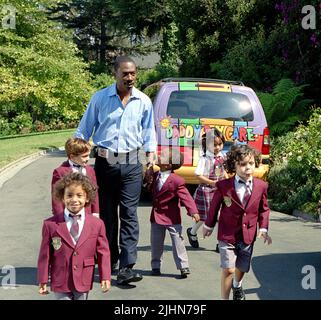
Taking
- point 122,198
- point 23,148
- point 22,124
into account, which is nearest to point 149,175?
point 122,198

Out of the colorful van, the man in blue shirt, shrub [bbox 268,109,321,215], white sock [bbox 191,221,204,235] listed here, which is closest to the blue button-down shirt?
the man in blue shirt

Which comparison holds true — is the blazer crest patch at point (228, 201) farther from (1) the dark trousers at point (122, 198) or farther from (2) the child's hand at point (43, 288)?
(2) the child's hand at point (43, 288)

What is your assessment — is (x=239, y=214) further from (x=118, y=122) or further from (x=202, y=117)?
(x=202, y=117)

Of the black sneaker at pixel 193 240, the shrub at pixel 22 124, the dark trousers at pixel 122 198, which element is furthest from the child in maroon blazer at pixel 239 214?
the shrub at pixel 22 124

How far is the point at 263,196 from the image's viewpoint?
17.7ft

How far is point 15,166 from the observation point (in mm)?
18094

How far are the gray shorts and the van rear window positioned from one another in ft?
16.8

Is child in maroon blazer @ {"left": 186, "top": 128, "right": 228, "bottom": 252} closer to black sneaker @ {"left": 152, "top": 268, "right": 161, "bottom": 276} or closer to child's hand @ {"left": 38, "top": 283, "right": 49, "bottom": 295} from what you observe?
black sneaker @ {"left": 152, "top": 268, "right": 161, "bottom": 276}

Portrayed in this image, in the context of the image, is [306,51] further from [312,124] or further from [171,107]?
[171,107]

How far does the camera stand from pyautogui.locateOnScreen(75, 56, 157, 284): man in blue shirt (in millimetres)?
6258

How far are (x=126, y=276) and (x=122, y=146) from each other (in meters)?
1.26

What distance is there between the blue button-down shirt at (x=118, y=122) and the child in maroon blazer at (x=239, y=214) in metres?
1.24

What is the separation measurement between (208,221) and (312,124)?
22.3 ft

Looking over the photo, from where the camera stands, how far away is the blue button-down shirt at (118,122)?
247 inches
